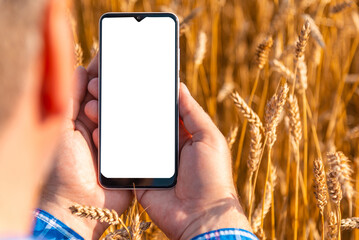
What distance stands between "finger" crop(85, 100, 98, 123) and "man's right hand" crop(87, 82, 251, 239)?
19 cm

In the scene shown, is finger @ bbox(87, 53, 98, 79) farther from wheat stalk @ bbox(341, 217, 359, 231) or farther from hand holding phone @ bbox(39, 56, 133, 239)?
wheat stalk @ bbox(341, 217, 359, 231)

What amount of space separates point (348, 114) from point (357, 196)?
72 cm

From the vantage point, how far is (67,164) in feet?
2.89

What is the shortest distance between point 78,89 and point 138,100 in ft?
0.46

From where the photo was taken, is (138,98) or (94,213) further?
(138,98)

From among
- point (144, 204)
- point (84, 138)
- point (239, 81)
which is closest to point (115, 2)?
point (239, 81)

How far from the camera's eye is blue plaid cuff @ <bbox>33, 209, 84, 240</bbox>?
0.81 m

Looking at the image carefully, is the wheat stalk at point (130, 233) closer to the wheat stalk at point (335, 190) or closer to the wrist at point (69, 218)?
the wrist at point (69, 218)

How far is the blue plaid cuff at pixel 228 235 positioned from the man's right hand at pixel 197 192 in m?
0.02

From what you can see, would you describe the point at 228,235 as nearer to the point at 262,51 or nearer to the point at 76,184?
the point at 76,184

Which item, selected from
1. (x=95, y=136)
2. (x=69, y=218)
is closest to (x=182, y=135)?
(x=95, y=136)

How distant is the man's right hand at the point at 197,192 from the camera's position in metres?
0.80

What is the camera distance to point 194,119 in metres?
0.90

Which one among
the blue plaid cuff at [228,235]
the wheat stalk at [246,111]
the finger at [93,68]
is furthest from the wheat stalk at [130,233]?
the finger at [93,68]
